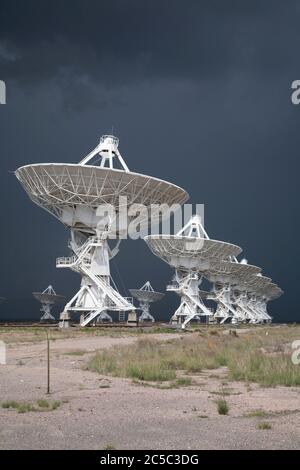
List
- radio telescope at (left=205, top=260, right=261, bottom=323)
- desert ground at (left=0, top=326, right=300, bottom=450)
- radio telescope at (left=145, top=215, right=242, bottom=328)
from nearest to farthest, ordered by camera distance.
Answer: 1. desert ground at (left=0, top=326, right=300, bottom=450)
2. radio telescope at (left=145, top=215, right=242, bottom=328)
3. radio telescope at (left=205, top=260, right=261, bottom=323)

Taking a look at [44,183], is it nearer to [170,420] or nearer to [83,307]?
[83,307]

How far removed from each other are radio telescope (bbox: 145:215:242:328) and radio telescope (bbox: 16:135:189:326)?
14555mm

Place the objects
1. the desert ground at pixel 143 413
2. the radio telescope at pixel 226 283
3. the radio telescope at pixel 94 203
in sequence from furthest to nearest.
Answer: the radio telescope at pixel 226 283
the radio telescope at pixel 94 203
the desert ground at pixel 143 413

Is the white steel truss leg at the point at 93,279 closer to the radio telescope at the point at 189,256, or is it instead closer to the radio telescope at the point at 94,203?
the radio telescope at the point at 94,203

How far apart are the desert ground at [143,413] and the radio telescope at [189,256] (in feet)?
150

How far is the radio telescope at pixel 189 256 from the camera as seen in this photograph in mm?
62094

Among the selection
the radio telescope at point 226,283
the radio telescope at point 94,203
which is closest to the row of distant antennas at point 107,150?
the radio telescope at point 94,203

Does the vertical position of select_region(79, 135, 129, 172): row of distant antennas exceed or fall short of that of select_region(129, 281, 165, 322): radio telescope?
it exceeds it

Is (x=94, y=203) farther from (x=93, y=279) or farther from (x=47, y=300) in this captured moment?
(x=47, y=300)

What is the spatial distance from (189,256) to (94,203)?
910 inches

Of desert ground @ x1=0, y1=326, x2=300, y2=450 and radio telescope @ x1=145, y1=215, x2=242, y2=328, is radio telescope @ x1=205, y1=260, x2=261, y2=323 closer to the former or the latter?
radio telescope @ x1=145, y1=215, x2=242, y2=328

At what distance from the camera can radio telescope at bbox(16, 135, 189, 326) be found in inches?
1606

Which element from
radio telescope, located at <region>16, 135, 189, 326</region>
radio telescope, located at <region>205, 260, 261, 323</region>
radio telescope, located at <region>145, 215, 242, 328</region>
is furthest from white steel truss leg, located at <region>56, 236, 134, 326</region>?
radio telescope, located at <region>205, 260, 261, 323</region>
